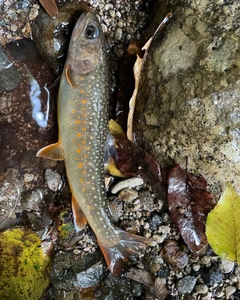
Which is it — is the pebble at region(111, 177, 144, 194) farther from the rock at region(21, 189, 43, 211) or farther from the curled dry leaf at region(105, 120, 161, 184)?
the rock at region(21, 189, 43, 211)

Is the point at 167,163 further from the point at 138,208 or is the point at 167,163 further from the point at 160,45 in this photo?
the point at 160,45

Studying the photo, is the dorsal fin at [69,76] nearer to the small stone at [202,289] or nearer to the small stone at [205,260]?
the small stone at [205,260]

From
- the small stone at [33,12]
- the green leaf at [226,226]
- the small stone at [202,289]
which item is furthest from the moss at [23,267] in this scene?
the small stone at [33,12]

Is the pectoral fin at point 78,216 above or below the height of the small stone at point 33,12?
below

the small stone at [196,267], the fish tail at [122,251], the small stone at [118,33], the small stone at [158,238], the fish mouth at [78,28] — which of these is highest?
the fish mouth at [78,28]

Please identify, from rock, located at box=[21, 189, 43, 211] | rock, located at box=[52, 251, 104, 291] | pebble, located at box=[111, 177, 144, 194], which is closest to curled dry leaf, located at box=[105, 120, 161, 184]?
pebble, located at box=[111, 177, 144, 194]

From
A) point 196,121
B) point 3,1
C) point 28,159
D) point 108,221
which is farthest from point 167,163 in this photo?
point 3,1
